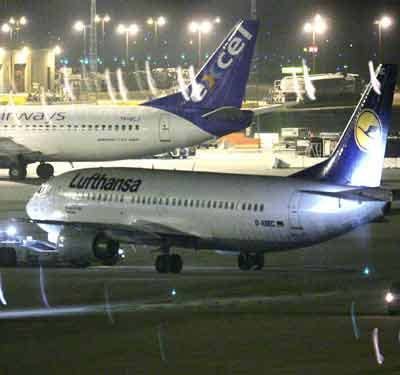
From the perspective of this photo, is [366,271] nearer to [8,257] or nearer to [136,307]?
[136,307]

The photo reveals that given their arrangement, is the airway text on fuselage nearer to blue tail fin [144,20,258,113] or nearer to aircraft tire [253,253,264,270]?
aircraft tire [253,253,264,270]

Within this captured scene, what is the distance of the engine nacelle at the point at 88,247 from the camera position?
36.2 m

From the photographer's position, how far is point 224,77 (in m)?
67.8

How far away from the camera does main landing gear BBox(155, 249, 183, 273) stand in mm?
36438

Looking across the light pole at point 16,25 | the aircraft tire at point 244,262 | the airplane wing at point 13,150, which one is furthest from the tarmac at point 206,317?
the light pole at point 16,25

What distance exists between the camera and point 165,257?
120ft

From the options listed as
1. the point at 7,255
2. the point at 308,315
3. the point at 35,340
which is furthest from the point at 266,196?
the point at 35,340

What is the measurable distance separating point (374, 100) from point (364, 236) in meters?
10.0

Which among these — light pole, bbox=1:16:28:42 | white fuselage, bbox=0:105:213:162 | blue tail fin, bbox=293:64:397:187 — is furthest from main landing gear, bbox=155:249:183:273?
light pole, bbox=1:16:28:42

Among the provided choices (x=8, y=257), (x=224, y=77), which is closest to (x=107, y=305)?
(x=8, y=257)

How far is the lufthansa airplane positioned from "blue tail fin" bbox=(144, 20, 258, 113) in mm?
28941

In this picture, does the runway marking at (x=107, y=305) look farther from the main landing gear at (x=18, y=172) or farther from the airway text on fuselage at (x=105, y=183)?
the main landing gear at (x=18, y=172)

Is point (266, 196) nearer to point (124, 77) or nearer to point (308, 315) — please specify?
point (308, 315)

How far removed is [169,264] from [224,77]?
3245 cm
